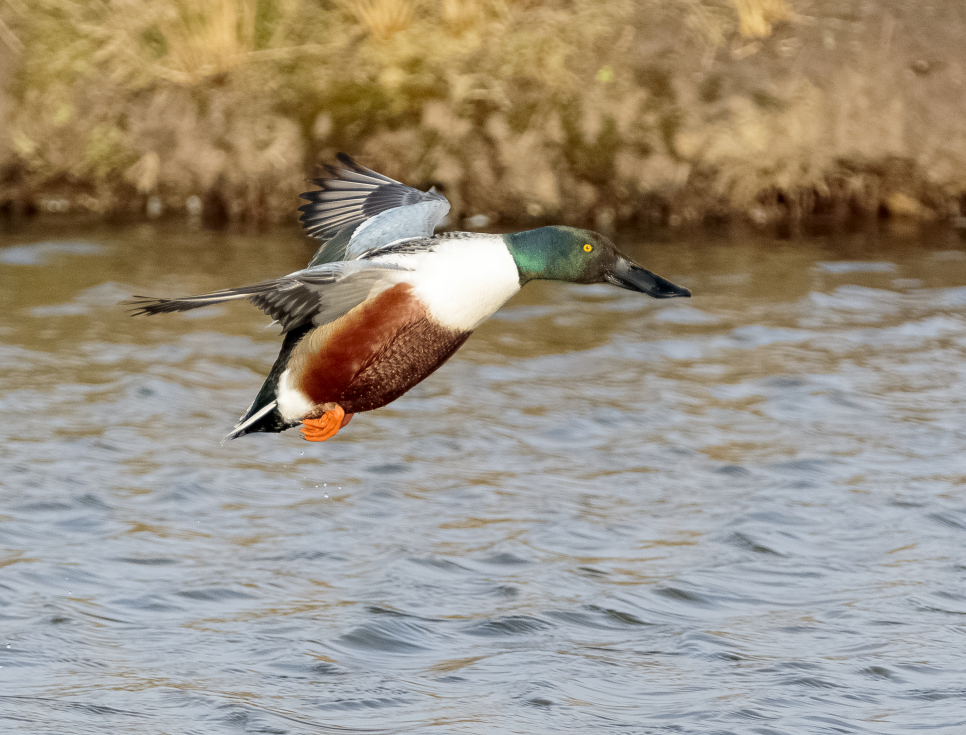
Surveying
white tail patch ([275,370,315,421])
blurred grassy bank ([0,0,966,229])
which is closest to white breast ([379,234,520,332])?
white tail patch ([275,370,315,421])

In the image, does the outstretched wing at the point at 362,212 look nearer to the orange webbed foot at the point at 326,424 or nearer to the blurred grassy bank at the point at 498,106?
the orange webbed foot at the point at 326,424

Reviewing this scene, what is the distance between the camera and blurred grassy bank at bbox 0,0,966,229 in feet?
32.9

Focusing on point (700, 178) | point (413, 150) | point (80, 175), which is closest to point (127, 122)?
point (80, 175)

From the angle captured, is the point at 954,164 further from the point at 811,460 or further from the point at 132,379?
the point at 132,379

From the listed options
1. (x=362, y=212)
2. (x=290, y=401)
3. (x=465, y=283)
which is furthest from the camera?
(x=362, y=212)

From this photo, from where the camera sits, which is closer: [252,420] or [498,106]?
[252,420]

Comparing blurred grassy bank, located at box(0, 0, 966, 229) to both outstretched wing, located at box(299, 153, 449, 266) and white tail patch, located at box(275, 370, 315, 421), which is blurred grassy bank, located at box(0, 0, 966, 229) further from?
white tail patch, located at box(275, 370, 315, 421)

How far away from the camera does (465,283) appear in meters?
3.28

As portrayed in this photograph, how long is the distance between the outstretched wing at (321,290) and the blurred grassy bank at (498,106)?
6.52 m

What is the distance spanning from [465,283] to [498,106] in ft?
23.0

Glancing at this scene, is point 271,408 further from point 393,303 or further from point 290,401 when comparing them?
point 393,303

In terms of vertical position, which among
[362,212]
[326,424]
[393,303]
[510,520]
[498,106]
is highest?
[498,106]

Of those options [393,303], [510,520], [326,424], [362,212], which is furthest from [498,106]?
[393,303]

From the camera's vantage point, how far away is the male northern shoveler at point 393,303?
10.8 feet
